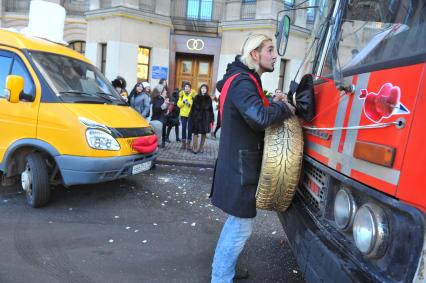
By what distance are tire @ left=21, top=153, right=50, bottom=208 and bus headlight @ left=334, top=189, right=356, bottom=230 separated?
3.67 m

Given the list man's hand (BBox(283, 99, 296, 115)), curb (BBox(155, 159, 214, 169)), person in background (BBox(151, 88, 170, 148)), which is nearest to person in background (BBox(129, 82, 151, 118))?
person in background (BBox(151, 88, 170, 148))

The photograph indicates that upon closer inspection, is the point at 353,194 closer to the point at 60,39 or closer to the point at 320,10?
the point at 320,10

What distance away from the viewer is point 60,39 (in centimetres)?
593

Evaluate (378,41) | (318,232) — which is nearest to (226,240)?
(318,232)

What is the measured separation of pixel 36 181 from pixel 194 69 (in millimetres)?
14773

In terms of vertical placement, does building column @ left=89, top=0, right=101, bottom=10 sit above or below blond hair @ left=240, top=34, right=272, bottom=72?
above

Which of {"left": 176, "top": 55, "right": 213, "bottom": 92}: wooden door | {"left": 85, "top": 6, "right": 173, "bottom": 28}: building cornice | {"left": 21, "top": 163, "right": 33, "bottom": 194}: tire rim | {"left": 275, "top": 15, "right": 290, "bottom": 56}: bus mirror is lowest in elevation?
{"left": 21, "top": 163, "right": 33, "bottom": 194}: tire rim

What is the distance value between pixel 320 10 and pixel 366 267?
2423 mm

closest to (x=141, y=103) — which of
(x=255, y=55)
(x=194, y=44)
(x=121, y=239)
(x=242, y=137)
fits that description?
(x=121, y=239)

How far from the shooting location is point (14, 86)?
432 centimetres

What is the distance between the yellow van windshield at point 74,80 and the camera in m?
4.69

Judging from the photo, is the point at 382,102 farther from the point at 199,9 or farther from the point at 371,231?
the point at 199,9

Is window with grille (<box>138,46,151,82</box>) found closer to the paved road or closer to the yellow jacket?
the yellow jacket

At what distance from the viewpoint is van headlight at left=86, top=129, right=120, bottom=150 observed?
434 cm
